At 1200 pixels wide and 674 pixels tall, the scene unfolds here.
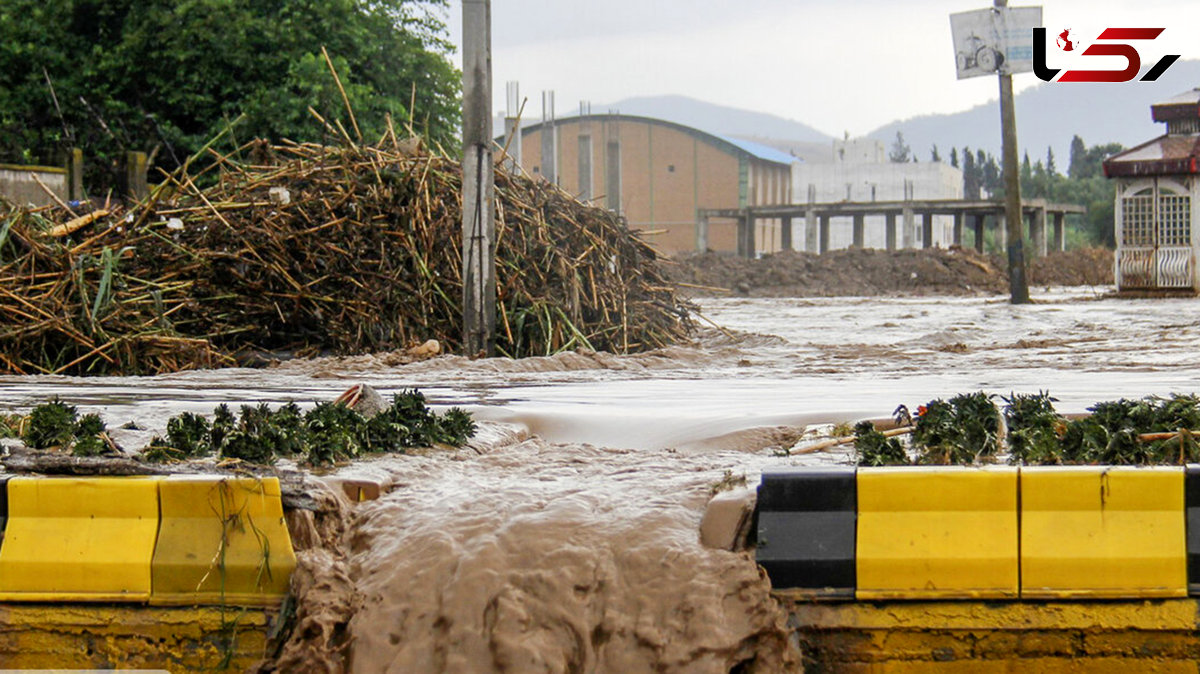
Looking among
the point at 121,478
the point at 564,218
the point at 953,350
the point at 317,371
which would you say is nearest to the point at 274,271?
the point at 317,371

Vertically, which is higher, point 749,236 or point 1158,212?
point 749,236

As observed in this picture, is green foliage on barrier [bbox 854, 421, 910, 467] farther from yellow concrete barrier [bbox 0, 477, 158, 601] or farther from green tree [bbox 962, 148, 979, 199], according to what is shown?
green tree [bbox 962, 148, 979, 199]

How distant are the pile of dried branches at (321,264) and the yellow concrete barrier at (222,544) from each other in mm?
6502

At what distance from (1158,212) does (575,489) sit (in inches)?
834

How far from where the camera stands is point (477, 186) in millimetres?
10188

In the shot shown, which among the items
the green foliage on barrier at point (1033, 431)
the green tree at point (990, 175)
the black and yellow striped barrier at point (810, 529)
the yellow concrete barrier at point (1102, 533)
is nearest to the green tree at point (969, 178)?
the green tree at point (990, 175)

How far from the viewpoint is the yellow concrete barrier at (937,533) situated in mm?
3318

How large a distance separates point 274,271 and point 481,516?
7658 mm

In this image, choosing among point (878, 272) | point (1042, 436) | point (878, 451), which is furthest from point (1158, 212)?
point (878, 451)

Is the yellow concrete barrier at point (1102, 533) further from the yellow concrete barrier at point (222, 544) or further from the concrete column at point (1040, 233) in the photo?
the concrete column at point (1040, 233)

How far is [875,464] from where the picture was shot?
3801 millimetres

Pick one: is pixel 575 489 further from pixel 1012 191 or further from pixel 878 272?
pixel 878 272

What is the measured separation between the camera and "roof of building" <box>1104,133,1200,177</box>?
22.3 meters

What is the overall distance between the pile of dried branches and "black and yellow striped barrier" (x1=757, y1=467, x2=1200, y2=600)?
7314mm
